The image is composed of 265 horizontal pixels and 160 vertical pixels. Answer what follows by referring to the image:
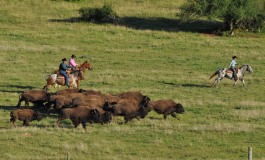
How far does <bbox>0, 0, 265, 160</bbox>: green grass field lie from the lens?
23.3 metres

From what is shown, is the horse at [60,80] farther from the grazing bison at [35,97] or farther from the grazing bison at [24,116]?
the grazing bison at [24,116]

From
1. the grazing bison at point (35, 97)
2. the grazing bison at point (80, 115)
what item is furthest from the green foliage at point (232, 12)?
the grazing bison at point (80, 115)

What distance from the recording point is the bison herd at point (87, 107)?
25500 mm

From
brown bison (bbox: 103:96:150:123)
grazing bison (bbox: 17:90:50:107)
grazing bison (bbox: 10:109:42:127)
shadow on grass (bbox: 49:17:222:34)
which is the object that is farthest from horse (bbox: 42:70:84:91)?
shadow on grass (bbox: 49:17:222:34)

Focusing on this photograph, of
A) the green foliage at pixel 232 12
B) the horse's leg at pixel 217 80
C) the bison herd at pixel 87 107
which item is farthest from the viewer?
the green foliage at pixel 232 12

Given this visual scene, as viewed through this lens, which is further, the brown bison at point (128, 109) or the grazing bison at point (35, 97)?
the grazing bison at point (35, 97)

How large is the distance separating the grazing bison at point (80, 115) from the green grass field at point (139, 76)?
1.13ft

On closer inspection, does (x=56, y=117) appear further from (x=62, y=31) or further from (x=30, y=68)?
(x=62, y=31)

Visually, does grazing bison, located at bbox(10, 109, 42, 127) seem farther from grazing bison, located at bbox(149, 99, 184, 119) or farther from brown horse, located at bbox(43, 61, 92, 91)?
brown horse, located at bbox(43, 61, 92, 91)

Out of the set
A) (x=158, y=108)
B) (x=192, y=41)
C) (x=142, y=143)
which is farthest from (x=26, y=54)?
(x=142, y=143)

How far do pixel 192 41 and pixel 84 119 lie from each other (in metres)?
28.0

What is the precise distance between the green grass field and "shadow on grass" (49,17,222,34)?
0.26 ft

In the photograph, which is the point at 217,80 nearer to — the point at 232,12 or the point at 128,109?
the point at 128,109

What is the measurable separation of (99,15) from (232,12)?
35.0 ft
